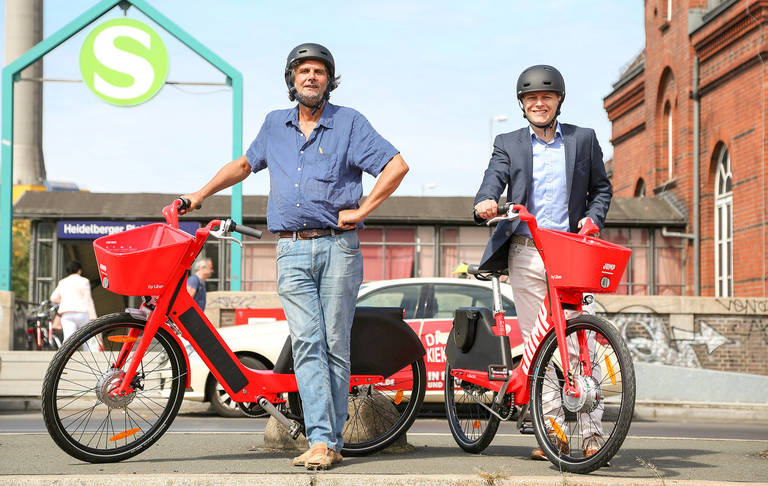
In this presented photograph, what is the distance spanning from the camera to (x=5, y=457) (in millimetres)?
5773

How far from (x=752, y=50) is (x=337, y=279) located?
21.1 meters

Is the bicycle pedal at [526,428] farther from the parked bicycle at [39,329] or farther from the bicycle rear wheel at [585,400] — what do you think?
the parked bicycle at [39,329]

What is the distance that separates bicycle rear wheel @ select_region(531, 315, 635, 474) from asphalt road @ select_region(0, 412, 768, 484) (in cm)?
14

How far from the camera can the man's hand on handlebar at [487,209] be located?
18.2 feet

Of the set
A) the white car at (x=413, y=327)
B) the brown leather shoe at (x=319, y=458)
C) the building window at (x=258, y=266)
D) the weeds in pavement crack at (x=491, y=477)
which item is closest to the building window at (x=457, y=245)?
the building window at (x=258, y=266)

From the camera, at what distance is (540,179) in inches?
231

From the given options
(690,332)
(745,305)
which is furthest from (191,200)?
(745,305)

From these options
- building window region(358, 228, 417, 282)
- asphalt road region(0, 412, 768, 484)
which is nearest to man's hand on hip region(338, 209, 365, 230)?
asphalt road region(0, 412, 768, 484)

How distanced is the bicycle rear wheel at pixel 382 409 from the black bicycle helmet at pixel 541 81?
5.63 feet

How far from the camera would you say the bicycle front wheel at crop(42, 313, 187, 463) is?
504cm

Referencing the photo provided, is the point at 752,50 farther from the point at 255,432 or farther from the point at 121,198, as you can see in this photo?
the point at 255,432

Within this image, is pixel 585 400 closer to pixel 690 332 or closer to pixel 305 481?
pixel 305 481

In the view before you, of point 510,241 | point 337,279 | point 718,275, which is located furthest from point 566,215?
point 718,275

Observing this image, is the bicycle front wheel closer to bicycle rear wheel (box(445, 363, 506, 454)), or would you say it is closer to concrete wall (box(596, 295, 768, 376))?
bicycle rear wheel (box(445, 363, 506, 454))
